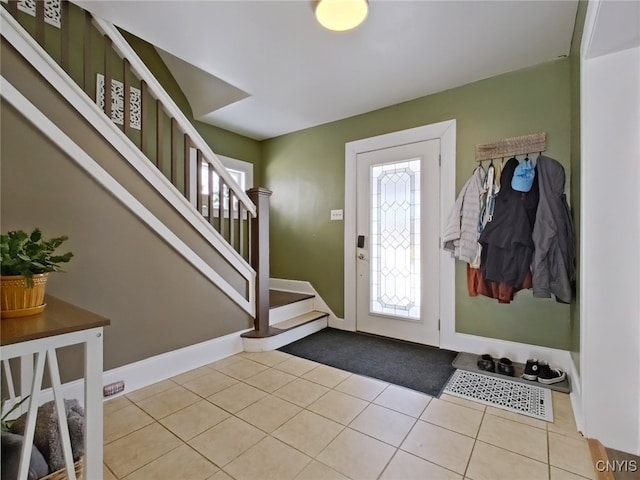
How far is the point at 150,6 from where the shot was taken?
1.89m

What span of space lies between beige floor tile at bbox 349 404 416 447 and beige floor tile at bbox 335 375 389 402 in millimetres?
149

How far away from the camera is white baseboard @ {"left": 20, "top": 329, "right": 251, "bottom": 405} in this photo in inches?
→ 72.0

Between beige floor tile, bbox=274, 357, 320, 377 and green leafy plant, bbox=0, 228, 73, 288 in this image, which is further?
beige floor tile, bbox=274, 357, 320, 377

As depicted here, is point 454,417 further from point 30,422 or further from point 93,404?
point 30,422

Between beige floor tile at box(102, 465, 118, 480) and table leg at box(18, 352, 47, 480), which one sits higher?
table leg at box(18, 352, 47, 480)

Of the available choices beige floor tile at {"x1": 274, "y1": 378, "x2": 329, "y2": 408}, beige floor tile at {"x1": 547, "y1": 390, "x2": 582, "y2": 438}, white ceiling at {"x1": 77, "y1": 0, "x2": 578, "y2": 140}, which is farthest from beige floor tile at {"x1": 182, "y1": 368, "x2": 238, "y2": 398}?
white ceiling at {"x1": 77, "y1": 0, "x2": 578, "y2": 140}

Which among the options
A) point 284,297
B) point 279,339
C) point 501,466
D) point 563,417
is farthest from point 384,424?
point 284,297

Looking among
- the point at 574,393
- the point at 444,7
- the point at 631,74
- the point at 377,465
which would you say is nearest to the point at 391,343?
the point at 574,393

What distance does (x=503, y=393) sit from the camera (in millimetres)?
2029

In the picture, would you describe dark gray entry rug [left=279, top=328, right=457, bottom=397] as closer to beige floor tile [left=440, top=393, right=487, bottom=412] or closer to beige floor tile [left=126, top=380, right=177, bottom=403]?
beige floor tile [left=440, top=393, right=487, bottom=412]

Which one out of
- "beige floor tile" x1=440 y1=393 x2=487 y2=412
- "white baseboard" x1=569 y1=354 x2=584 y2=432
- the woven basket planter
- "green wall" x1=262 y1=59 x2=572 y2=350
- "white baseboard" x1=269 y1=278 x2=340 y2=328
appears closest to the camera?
the woven basket planter

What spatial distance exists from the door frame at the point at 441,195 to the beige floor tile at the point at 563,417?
3.01 ft

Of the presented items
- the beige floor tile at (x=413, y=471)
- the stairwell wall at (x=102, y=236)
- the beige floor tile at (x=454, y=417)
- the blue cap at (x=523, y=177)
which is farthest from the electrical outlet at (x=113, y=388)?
the blue cap at (x=523, y=177)

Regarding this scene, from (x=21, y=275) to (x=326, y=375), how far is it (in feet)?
6.27
